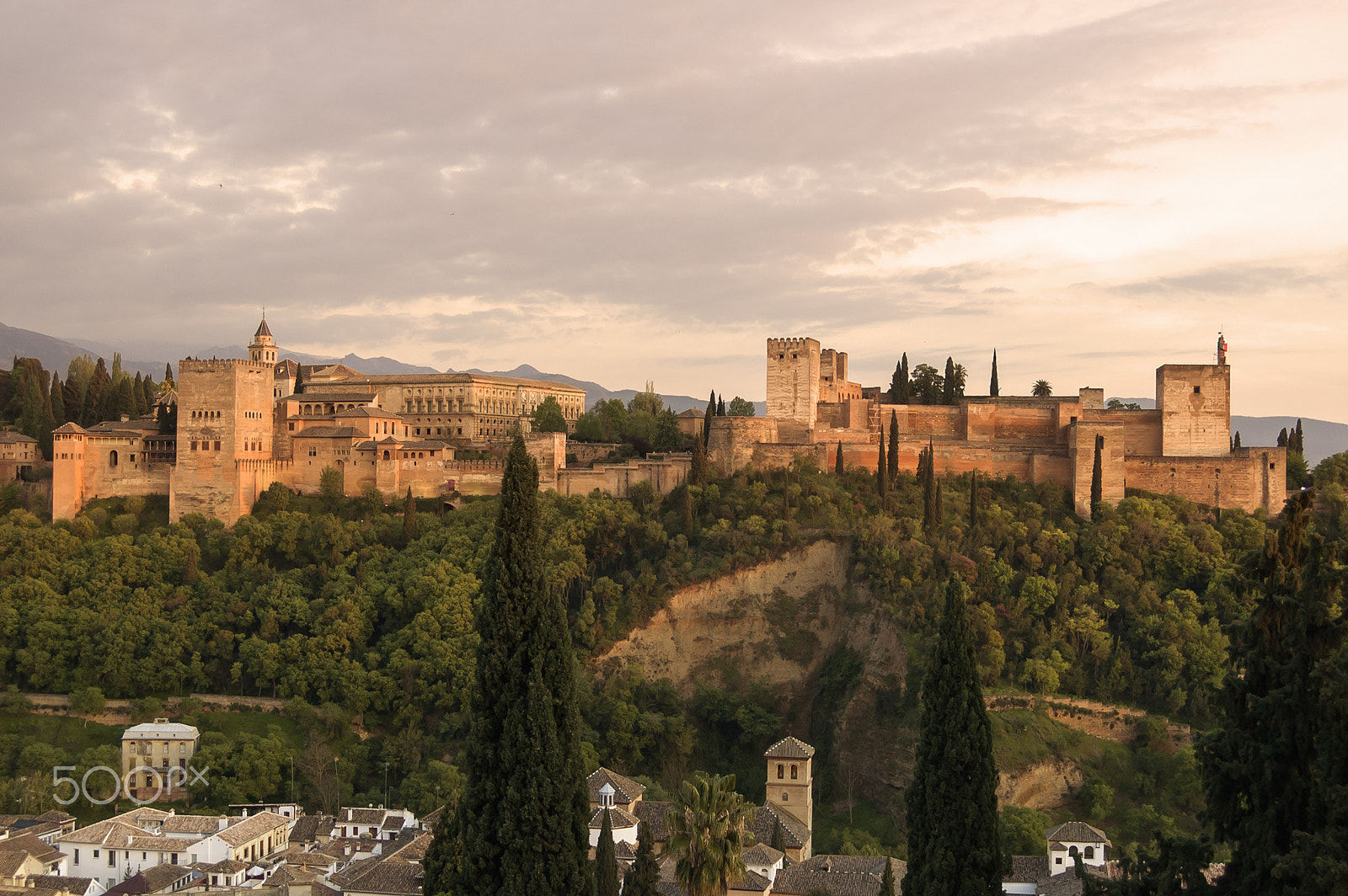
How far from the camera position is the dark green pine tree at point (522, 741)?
15.6m

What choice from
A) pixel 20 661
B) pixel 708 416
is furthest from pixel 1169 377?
pixel 20 661

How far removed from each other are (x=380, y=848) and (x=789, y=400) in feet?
84.8

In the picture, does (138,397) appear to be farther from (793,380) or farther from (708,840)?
(708,840)

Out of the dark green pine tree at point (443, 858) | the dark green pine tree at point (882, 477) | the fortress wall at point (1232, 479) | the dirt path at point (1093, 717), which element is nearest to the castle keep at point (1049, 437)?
the fortress wall at point (1232, 479)

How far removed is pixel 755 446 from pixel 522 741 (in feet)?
117

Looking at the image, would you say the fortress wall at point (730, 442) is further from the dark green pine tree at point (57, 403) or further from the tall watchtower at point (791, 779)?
the dark green pine tree at point (57, 403)

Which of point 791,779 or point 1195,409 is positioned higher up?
point 1195,409

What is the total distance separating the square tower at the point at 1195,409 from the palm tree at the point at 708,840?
116ft

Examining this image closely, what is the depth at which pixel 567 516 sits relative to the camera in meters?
48.6

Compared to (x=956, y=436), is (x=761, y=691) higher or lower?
lower

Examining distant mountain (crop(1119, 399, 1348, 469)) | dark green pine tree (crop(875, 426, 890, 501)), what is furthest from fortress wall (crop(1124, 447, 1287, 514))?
distant mountain (crop(1119, 399, 1348, 469))

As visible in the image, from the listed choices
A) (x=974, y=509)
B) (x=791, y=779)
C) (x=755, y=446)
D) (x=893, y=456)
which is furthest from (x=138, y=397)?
(x=791, y=779)

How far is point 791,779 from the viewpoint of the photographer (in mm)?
35812

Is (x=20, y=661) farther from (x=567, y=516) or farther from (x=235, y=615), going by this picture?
(x=567, y=516)
